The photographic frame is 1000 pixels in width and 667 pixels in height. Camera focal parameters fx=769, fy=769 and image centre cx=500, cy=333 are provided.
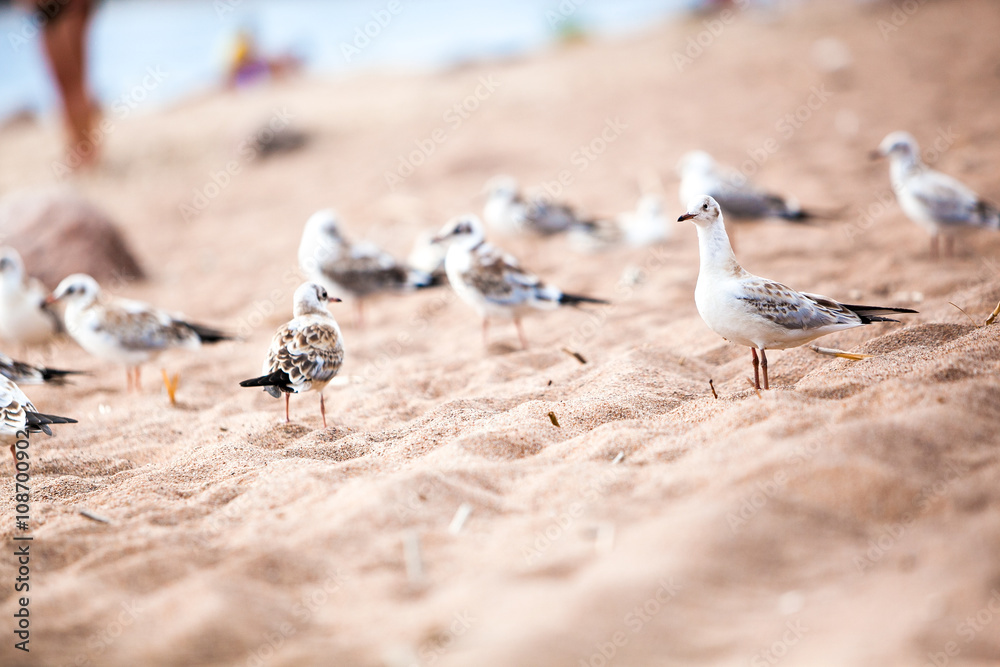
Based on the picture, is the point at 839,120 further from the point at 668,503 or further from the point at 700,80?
the point at 668,503

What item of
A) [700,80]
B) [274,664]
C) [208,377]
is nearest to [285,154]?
[700,80]

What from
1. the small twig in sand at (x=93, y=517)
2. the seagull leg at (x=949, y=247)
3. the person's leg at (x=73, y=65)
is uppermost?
the person's leg at (x=73, y=65)

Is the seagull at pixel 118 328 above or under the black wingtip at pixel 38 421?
above

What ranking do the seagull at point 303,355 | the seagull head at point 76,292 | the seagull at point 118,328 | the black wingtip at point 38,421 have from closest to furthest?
Result: the black wingtip at point 38,421 → the seagull at point 303,355 → the seagull at point 118,328 → the seagull head at point 76,292

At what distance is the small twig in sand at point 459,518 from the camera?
3.23m

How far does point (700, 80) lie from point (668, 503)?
15.2 meters

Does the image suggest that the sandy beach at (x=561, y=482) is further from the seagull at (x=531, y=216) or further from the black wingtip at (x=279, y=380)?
the seagull at (x=531, y=216)

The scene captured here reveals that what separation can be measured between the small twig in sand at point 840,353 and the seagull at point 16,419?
4.38 meters

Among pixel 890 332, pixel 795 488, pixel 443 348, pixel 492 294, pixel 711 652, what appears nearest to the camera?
pixel 711 652

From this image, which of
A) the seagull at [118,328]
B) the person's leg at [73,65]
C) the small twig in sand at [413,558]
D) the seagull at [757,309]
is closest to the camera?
the small twig in sand at [413,558]

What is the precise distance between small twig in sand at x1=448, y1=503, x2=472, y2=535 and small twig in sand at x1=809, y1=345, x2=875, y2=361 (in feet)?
8.34

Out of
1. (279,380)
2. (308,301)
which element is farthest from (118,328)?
(279,380)

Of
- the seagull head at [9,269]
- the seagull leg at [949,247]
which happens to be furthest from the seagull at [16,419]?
the seagull leg at [949,247]

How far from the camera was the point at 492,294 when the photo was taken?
6.13m
